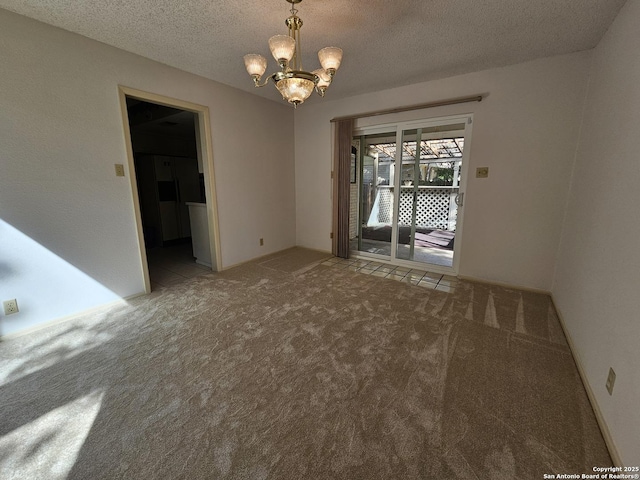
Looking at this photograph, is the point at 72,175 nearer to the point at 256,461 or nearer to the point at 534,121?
the point at 256,461

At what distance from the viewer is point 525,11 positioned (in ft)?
6.31

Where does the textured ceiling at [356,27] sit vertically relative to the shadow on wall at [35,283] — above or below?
above

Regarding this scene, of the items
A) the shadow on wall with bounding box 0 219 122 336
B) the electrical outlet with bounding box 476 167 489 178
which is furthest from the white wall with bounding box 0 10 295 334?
the electrical outlet with bounding box 476 167 489 178

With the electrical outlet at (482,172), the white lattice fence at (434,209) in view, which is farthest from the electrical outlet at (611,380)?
the white lattice fence at (434,209)

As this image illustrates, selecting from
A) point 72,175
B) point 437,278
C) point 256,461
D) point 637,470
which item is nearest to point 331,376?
point 256,461

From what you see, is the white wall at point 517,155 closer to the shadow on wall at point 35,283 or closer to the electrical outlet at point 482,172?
the electrical outlet at point 482,172

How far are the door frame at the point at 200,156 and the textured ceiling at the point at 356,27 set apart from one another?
39 cm

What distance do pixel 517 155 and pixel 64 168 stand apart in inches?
177

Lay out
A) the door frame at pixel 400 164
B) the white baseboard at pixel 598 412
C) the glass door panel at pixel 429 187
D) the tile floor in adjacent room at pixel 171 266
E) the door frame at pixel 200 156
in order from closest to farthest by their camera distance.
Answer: the white baseboard at pixel 598 412 < the door frame at pixel 200 156 < the door frame at pixel 400 164 < the tile floor in adjacent room at pixel 171 266 < the glass door panel at pixel 429 187

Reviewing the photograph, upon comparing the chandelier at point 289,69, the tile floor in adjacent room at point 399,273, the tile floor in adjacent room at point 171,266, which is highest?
the chandelier at point 289,69

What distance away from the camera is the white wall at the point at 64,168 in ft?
6.60

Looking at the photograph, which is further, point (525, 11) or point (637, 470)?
point (525, 11)

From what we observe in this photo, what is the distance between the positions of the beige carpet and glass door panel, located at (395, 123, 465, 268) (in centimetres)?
163

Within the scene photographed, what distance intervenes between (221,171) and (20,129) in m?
1.80
